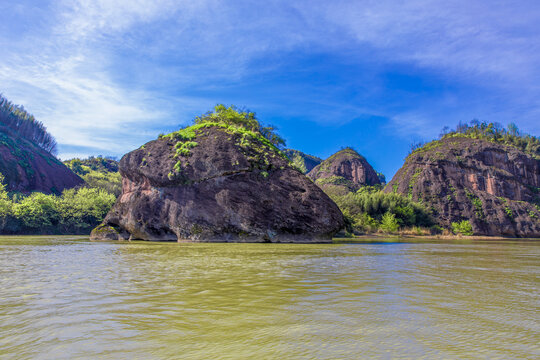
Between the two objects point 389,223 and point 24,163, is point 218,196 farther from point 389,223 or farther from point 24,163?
point 24,163

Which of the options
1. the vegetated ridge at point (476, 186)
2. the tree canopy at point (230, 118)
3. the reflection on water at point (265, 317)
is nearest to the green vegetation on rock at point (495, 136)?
the vegetated ridge at point (476, 186)

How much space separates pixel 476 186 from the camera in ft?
206

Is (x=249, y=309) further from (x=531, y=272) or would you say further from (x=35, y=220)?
(x=35, y=220)

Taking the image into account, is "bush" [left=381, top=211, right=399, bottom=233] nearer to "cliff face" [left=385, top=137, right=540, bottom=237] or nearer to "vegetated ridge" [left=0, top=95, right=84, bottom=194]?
"cliff face" [left=385, top=137, right=540, bottom=237]

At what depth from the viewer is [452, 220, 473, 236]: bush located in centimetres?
5412

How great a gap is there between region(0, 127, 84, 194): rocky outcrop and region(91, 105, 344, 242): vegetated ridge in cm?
5161

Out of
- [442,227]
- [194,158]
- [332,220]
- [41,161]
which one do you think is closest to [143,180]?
[194,158]

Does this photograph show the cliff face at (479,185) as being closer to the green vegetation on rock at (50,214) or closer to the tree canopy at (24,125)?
the green vegetation on rock at (50,214)

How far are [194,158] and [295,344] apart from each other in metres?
27.9

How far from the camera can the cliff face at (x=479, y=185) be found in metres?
57.8

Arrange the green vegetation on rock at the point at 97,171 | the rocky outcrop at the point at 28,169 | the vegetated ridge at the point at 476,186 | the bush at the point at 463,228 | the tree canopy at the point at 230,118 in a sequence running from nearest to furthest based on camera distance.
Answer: the tree canopy at the point at 230,118
the bush at the point at 463,228
the vegetated ridge at the point at 476,186
the rocky outcrop at the point at 28,169
the green vegetation on rock at the point at 97,171

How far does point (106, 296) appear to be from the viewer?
533 centimetres

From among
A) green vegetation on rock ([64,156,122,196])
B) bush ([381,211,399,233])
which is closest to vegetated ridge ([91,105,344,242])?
bush ([381,211,399,233])

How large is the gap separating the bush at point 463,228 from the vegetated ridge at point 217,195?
36.4 meters
